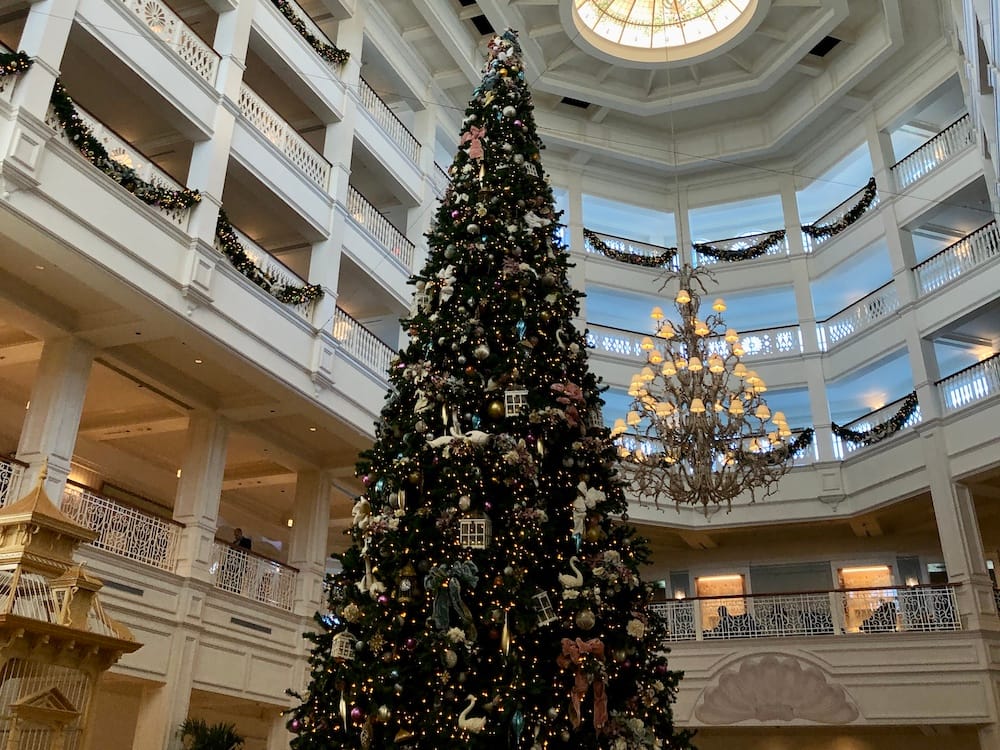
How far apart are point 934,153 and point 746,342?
5042 mm

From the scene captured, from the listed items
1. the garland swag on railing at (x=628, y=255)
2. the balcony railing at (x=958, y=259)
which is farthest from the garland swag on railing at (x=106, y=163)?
the balcony railing at (x=958, y=259)

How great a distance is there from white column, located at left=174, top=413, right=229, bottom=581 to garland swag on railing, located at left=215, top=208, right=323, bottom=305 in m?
2.23

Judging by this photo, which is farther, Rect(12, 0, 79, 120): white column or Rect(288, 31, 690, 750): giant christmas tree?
Rect(12, 0, 79, 120): white column

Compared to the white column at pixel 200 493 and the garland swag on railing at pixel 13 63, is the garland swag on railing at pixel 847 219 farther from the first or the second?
the garland swag on railing at pixel 13 63

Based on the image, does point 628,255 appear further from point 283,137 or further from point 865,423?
point 283,137

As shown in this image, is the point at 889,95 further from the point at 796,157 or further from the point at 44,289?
the point at 44,289

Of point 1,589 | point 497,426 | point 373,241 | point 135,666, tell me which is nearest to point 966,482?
point 373,241

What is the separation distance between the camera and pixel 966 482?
13.8m

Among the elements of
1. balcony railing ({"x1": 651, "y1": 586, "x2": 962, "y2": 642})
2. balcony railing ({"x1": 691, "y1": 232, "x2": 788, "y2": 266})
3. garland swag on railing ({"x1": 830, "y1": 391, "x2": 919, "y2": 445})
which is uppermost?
balcony railing ({"x1": 691, "y1": 232, "x2": 788, "y2": 266})

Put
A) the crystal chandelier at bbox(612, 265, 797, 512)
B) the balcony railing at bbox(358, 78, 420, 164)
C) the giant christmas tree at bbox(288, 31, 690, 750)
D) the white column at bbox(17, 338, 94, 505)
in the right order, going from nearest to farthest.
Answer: the giant christmas tree at bbox(288, 31, 690, 750), the white column at bbox(17, 338, 94, 505), the crystal chandelier at bbox(612, 265, 797, 512), the balcony railing at bbox(358, 78, 420, 164)

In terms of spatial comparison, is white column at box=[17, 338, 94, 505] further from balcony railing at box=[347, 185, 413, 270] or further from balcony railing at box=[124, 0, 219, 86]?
balcony railing at box=[347, 185, 413, 270]

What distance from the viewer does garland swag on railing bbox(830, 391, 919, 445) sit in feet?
48.7

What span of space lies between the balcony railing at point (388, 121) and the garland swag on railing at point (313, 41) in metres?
0.61

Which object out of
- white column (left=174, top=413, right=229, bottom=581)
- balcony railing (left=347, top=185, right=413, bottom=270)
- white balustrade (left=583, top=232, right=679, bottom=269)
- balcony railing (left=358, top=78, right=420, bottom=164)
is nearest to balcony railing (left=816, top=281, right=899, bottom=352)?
white balustrade (left=583, top=232, right=679, bottom=269)
